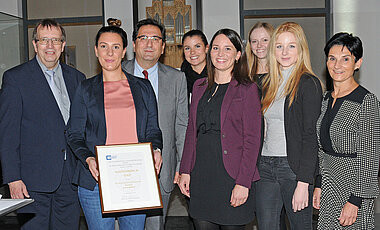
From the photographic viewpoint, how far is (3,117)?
2.60 m

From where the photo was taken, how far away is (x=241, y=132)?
2.39 meters

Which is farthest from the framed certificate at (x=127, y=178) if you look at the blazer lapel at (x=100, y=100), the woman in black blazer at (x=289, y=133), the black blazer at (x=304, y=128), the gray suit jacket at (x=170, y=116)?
the black blazer at (x=304, y=128)

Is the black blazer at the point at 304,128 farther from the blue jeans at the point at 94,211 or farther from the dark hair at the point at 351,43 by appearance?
the blue jeans at the point at 94,211

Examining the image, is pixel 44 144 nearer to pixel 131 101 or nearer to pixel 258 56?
pixel 131 101

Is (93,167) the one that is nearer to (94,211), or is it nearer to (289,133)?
(94,211)

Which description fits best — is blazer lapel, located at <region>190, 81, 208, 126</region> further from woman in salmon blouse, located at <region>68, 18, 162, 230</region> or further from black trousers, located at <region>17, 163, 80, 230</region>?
black trousers, located at <region>17, 163, 80, 230</region>

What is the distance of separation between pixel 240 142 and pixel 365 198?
772 mm

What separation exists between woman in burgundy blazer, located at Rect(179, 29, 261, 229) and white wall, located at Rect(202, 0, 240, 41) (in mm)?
4448

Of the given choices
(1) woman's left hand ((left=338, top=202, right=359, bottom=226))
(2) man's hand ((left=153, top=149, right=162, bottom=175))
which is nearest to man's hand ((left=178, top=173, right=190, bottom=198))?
(2) man's hand ((left=153, top=149, right=162, bottom=175))

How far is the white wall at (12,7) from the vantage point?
727 cm

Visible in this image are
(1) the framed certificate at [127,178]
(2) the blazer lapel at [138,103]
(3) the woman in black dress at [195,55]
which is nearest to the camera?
(1) the framed certificate at [127,178]

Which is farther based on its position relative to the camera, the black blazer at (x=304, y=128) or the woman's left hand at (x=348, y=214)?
the black blazer at (x=304, y=128)

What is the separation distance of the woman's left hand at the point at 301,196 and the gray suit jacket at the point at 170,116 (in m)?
0.95

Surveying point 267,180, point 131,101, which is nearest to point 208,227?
point 267,180
